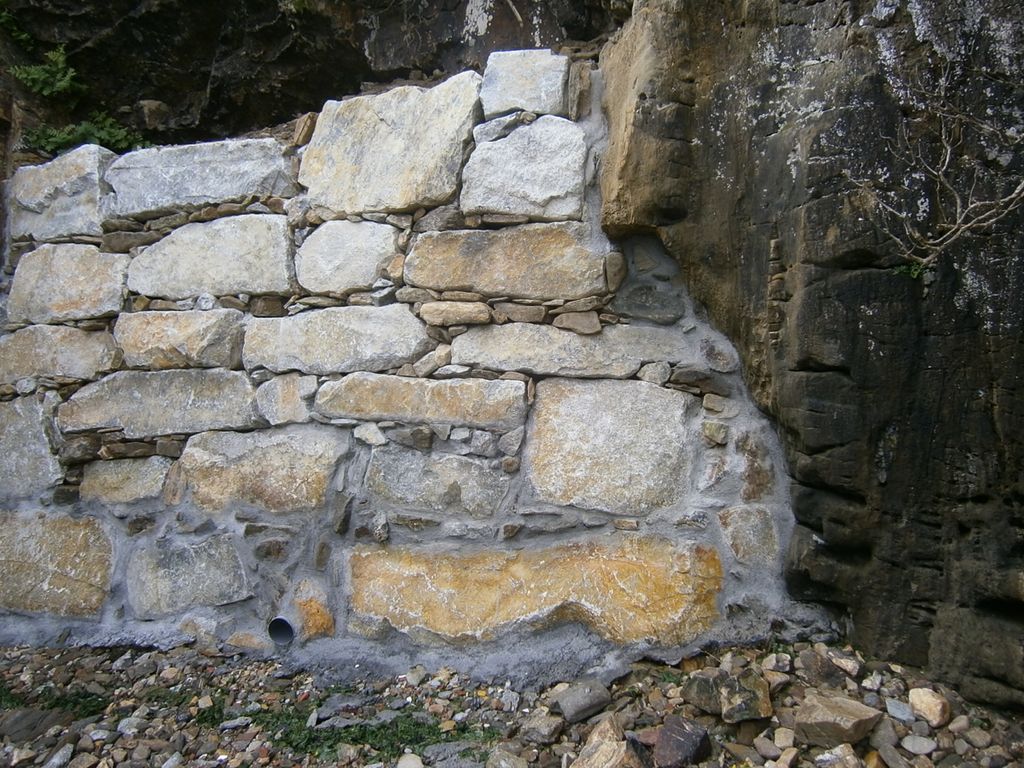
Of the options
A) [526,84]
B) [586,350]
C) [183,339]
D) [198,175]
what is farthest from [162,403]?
[526,84]

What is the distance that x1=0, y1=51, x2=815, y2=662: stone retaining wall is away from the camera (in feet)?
7.51

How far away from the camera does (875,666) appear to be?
2.01 meters

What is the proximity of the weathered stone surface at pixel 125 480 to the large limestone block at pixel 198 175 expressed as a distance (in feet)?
3.13

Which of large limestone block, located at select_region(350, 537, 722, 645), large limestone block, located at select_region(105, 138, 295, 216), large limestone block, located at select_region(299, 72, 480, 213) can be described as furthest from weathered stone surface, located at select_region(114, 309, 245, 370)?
large limestone block, located at select_region(350, 537, 722, 645)

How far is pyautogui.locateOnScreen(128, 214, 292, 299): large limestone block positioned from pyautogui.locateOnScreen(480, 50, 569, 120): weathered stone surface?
2.87 feet

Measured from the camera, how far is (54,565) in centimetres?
271

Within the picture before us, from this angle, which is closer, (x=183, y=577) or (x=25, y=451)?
(x=183, y=577)

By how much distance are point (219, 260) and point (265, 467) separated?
0.78 metres

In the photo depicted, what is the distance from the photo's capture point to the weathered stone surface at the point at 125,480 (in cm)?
269

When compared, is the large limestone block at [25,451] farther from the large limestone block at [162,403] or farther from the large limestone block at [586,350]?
the large limestone block at [586,350]

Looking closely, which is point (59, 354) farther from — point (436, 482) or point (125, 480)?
point (436, 482)

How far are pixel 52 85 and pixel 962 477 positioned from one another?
3.55m

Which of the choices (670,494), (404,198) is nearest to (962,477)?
(670,494)

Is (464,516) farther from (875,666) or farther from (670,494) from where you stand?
(875,666)
